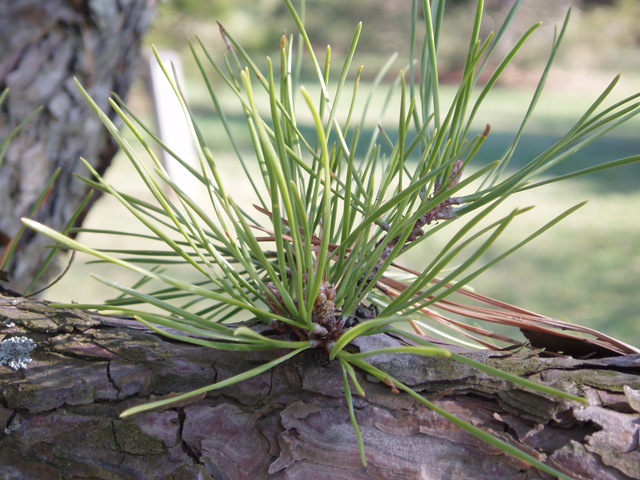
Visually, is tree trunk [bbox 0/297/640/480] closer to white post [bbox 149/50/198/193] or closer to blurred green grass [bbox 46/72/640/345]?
blurred green grass [bbox 46/72/640/345]

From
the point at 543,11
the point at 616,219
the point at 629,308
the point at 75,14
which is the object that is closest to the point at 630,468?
the point at 75,14

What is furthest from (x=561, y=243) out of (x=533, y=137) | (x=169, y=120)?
(x=169, y=120)

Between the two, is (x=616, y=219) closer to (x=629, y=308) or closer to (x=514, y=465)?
(x=629, y=308)

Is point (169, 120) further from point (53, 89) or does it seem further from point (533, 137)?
point (533, 137)

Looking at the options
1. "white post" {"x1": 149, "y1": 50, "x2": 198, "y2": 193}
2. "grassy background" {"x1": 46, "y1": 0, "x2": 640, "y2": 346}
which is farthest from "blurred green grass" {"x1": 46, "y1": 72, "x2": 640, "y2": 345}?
"white post" {"x1": 149, "y1": 50, "x2": 198, "y2": 193}

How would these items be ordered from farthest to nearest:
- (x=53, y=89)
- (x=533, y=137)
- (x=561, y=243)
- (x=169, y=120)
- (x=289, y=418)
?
(x=533, y=137)
(x=169, y=120)
(x=561, y=243)
(x=53, y=89)
(x=289, y=418)
